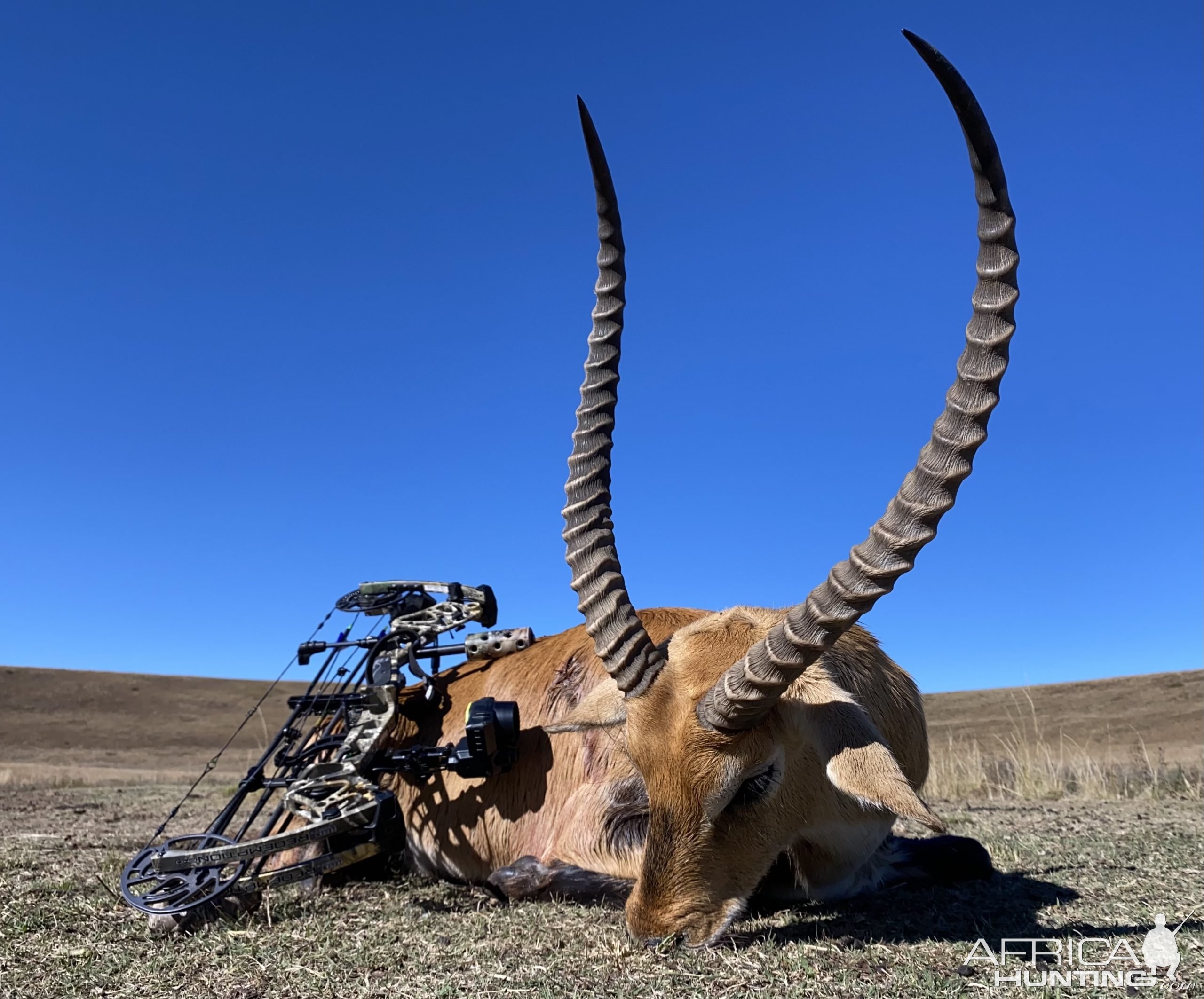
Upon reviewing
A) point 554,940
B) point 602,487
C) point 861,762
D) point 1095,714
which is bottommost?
point 554,940

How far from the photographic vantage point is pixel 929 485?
3.28 metres

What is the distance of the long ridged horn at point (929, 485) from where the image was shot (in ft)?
10.2

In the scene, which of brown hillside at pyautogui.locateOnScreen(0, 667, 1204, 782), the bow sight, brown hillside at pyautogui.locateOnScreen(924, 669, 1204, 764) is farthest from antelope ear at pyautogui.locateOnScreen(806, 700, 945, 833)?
brown hillside at pyautogui.locateOnScreen(924, 669, 1204, 764)

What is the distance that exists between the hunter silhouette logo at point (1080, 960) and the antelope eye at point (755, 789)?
95cm

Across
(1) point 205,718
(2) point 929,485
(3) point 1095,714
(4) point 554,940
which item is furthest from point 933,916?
(1) point 205,718

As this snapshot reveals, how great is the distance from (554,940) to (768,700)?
1.49 meters

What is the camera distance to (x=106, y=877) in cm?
538

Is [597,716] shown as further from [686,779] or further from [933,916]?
[933,916]

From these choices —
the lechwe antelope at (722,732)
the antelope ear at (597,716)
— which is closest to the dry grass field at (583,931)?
the lechwe antelope at (722,732)


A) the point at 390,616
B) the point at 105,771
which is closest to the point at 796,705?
the point at 390,616

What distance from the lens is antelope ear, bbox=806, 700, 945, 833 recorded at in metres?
3.14

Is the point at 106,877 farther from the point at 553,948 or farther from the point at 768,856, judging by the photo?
the point at 768,856

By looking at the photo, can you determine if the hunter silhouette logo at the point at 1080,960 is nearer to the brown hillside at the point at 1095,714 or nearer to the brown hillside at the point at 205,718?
the brown hillside at the point at 205,718

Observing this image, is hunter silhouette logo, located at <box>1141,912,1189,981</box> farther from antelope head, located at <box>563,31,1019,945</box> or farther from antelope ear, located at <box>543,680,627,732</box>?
antelope ear, located at <box>543,680,627,732</box>
